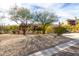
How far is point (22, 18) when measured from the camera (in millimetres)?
1950

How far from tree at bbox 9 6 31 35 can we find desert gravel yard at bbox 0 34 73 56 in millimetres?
118

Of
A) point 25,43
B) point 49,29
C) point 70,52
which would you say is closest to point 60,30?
point 49,29

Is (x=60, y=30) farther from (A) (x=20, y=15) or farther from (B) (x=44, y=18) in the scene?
(A) (x=20, y=15)

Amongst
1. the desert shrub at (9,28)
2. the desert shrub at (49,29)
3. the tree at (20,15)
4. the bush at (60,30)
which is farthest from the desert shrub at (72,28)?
the desert shrub at (9,28)

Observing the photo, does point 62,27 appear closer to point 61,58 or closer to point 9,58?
point 61,58

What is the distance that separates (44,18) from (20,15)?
258 millimetres

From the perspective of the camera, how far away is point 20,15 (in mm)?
1945

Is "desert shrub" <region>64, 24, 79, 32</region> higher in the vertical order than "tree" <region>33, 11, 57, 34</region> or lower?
lower

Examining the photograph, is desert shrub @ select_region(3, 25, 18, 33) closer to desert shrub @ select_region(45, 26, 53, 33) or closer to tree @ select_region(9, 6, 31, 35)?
tree @ select_region(9, 6, 31, 35)

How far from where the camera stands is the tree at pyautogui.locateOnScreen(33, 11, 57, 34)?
192cm

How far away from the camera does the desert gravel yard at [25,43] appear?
1.88 m

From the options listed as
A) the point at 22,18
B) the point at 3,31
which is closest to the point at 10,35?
the point at 3,31

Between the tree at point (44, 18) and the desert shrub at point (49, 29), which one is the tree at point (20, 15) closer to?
the tree at point (44, 18)

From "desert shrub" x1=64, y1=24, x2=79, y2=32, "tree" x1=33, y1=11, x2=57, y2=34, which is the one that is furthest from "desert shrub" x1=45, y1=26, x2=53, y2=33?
"desert shrub" x1=64, y1=24, x2=79, y2=32
